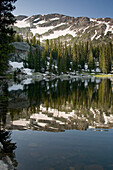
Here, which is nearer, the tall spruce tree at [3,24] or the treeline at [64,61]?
the tall spruce tree at [3,24]

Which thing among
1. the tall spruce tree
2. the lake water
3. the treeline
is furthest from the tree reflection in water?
the treeline

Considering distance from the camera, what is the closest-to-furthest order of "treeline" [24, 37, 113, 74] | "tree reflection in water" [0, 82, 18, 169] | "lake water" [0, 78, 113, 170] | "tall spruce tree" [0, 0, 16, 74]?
"tree reflection in water" [0, 82, 18, 169] → "lake water" [0, 78, 113, 170] → "tall spruce tree" [0, 0, 16, 74] → "treeline" [24, 37, 113, 74]

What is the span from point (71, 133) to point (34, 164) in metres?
4.48

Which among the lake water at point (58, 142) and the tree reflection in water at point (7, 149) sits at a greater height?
the tree reflection in water at point (7, 149)

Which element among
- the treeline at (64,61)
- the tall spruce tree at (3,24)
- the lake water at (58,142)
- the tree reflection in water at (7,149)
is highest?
the treeline at (64,61)

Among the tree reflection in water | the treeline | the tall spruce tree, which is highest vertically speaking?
the treeline

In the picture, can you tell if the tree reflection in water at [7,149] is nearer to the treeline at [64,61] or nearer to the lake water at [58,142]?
the lake water at [58,142]

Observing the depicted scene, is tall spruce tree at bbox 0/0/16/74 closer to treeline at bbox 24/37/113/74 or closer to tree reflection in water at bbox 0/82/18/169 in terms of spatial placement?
tree reflection in water at bbox 0/82/18/169

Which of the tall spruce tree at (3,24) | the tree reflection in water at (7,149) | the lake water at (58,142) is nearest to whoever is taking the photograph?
the tree reflection in water at (7,149)

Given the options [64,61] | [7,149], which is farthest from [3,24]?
[64,61]

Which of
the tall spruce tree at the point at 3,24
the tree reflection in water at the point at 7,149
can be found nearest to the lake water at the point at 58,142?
the tree reflection in water at the point at 7,149

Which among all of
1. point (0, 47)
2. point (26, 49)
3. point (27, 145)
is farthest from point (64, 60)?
point (27, 145)

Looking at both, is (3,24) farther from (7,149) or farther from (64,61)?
(64,61)

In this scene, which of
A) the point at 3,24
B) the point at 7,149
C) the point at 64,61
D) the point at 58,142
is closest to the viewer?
the point at 7,149
